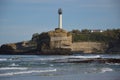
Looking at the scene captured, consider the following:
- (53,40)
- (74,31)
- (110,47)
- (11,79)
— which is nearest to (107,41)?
(110,47)

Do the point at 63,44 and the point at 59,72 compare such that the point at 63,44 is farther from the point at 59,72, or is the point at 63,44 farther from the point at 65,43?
the point at 59,72

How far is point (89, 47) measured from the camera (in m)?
96.5

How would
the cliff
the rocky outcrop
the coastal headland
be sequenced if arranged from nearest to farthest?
the cliff < the coastal headland < the rocky outcrop

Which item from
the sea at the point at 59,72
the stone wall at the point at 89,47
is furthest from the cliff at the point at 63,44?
the sea at the point at 59,72

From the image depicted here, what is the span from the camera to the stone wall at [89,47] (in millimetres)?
93812

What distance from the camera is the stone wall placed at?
93812mm

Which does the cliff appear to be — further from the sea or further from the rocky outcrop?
the sea

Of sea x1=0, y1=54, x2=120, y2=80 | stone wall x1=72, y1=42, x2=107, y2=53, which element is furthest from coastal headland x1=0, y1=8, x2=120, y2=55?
sea x1=0, y1=54, x2=120, y2=80

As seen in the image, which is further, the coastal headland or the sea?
the coastal headland

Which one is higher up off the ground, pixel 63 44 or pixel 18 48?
pixel 63 44

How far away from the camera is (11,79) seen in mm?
17188

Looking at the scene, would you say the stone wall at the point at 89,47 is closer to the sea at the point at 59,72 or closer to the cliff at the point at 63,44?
the cliff at the point at 63,44

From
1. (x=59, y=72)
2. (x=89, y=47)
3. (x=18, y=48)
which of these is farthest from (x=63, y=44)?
(x=59, y=72)

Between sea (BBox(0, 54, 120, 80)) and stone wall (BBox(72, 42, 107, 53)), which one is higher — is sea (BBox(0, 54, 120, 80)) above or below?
below
